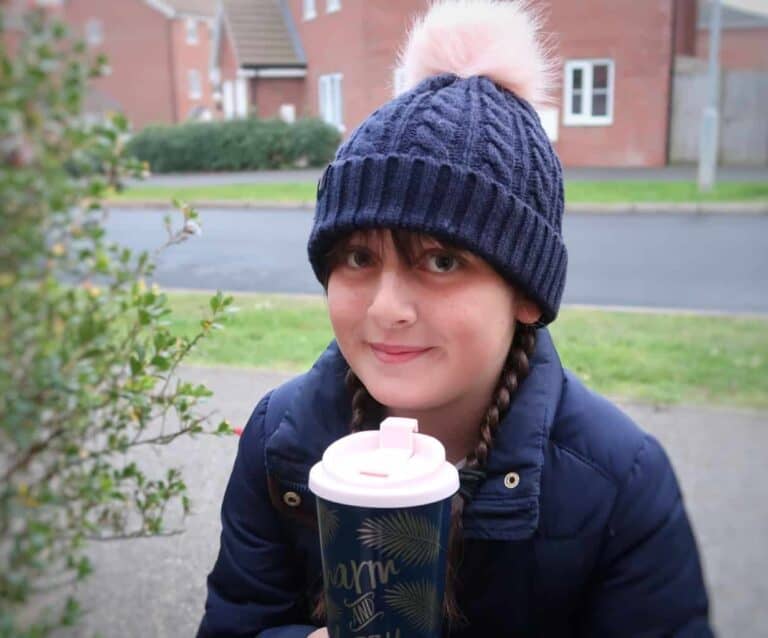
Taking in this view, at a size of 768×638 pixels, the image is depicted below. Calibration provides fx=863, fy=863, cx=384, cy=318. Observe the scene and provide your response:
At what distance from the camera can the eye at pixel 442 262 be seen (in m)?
1.16

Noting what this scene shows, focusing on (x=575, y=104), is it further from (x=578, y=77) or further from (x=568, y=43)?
(x=578, y=77)

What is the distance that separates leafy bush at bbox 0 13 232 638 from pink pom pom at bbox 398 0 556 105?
61cm

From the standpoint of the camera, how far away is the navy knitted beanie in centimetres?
112

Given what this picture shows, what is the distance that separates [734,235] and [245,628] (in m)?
7.04

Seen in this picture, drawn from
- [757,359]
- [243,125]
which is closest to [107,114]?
[757,359]

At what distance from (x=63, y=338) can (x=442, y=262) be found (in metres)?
0.76

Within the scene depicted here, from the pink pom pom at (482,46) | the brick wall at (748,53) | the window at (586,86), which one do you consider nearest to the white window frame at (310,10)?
the window at (586,86)

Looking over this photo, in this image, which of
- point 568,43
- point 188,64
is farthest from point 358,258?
point 188,64

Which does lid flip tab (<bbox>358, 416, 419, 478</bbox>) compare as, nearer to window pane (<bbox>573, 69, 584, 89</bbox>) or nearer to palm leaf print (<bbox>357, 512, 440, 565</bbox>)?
palm leaf print (<bbox>357, 512, 440, 565</bbox>)

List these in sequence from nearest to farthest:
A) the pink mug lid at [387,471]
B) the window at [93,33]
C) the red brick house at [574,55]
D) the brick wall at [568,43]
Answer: the pink mug lid at [387,471] < the window at [93,33] < the brick wall at [568,43] < the red brick house at [574,55]

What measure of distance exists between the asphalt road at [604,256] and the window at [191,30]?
1061 centimetres

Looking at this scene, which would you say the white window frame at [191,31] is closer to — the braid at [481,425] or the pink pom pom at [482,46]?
the pink pom pom at [482,46]

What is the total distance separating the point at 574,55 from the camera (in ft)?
8.91

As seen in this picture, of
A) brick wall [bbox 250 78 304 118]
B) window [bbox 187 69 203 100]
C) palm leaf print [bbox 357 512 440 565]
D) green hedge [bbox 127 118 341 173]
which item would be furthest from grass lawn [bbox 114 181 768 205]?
window [bbox 187 69 203 100]
